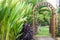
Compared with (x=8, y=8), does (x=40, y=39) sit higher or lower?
lower

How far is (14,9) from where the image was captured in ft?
11.0

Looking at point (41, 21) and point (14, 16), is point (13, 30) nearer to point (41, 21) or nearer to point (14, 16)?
point (14, 16)

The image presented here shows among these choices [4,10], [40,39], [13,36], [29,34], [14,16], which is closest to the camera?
[4,10]

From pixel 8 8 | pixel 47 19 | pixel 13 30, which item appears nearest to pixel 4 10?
pixel 8 8

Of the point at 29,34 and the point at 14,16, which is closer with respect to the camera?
the point at 14,16

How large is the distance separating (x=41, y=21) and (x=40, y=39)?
255 centimetres

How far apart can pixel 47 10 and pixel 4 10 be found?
803 cm

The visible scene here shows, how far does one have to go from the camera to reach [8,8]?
10.5 feet

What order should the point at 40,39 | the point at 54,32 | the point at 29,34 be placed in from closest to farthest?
the point at 29,34
the point at 40,39
the point at 54,32

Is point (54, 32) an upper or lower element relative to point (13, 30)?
lower

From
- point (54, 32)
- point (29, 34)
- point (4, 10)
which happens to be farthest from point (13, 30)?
point (54, 32)

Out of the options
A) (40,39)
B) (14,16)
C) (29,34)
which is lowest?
(40,39)

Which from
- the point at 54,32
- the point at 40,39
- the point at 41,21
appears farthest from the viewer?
the point at 41,21

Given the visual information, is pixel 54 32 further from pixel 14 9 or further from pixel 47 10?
pixel 14 9
